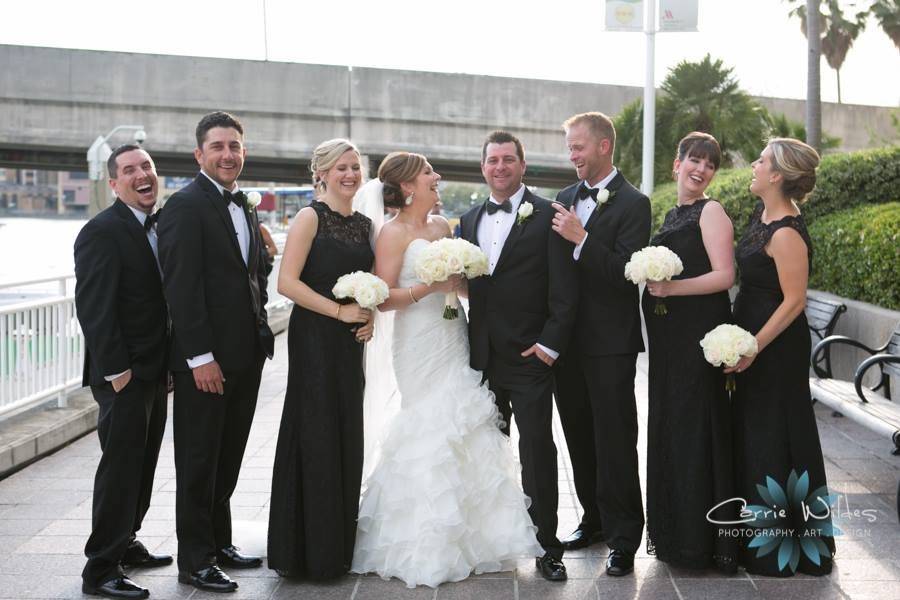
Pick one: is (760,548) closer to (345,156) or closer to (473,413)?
(473,413)

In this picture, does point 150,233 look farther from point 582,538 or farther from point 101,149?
point 101,149

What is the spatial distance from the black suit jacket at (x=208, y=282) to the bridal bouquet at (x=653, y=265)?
187cm

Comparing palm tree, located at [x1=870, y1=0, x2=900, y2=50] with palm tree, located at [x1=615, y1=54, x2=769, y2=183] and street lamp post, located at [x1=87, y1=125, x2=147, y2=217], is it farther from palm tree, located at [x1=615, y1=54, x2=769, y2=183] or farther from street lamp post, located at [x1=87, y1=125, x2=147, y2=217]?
street lamp post, located at [x1=87, y1=125, x2=147, y2=217]

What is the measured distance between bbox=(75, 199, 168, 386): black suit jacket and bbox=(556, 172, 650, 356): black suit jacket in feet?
7.12

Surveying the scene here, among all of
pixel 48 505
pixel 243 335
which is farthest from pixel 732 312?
pixel 48 505

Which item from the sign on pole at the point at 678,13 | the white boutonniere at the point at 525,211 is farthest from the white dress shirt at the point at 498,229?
the sign on pole at the point at 678,13

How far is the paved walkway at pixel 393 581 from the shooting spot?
4.62m

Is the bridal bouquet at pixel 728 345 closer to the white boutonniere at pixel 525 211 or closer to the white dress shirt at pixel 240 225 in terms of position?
the white boutonniere at pixel 525 211

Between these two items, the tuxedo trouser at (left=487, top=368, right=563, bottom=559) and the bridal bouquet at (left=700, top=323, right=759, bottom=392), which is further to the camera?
the tuxedo trouser at (left=487, top=368, right=563, bottom=559)

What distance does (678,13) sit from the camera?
56.2 feet

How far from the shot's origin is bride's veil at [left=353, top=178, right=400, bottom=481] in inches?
208

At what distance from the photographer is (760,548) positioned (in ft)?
15.8

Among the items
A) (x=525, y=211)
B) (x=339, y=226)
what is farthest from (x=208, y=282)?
(x=525, y=211)

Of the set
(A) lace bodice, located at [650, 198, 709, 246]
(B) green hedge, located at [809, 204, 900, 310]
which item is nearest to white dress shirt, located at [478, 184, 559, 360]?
(A) lace bodice, located at [650, 198, 709, 246]
